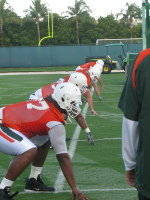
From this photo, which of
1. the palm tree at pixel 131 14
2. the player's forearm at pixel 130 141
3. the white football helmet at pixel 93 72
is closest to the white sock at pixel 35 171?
the player's forearm at pixel 130 141

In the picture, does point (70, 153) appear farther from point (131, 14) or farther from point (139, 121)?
point (131, 14)

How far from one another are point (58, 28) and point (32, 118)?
214ft

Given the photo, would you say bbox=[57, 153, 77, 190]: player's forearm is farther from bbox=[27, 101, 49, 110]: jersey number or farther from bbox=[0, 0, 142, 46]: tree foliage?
bbox=[0, 0, 142, 46]: tree foliage

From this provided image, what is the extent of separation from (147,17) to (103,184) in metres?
12.2

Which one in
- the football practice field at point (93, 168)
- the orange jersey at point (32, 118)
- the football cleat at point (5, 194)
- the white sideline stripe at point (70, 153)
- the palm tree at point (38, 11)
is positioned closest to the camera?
the football cleat at point (5, 194)

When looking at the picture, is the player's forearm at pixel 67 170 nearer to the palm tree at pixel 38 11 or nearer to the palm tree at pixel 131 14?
the palm tree at pixel 38 11

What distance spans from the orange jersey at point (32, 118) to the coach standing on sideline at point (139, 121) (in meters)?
2.19

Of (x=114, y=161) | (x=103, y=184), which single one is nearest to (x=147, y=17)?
(x=114, y=161)

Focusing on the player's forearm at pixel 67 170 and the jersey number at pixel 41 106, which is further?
the jersey number at pixel 41 106

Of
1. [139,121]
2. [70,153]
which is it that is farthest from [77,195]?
[70,153]

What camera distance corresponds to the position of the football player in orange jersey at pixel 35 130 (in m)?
5.56

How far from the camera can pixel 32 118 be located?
580 centimetres

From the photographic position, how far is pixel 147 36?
59.0ft

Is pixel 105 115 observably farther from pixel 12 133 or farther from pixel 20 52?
pixel 20 52
